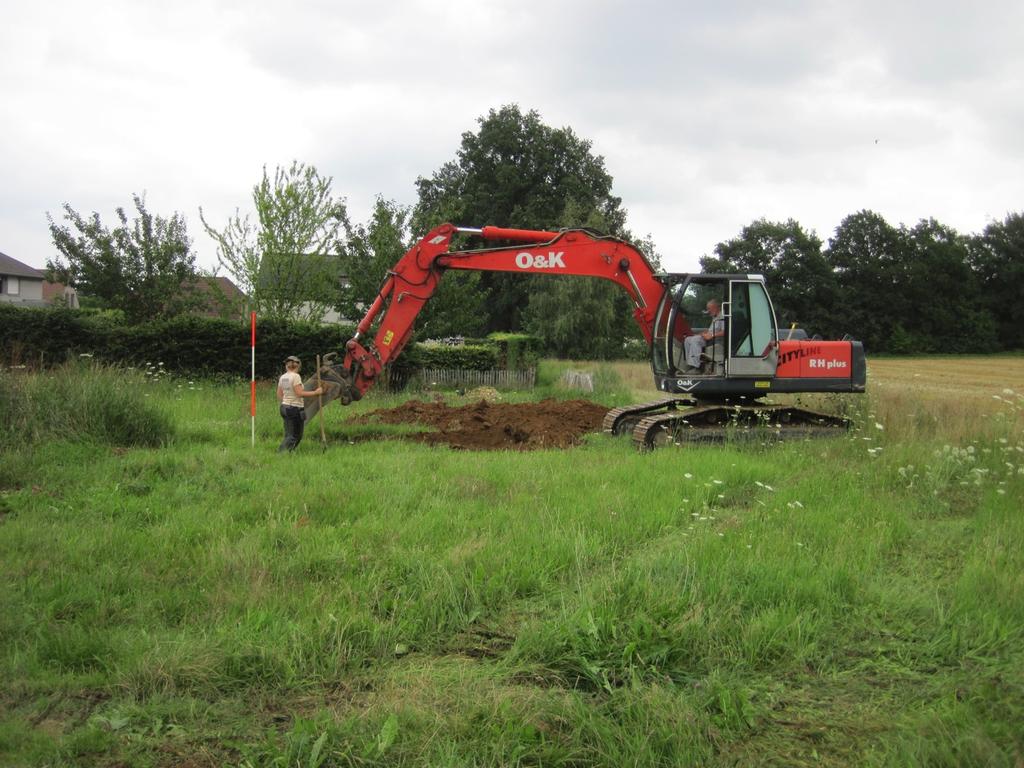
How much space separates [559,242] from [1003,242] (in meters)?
59.8

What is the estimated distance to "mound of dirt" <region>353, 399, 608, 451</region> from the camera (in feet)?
39.5

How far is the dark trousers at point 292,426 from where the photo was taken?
1041 centimetres

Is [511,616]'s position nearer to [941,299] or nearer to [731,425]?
[731,425]

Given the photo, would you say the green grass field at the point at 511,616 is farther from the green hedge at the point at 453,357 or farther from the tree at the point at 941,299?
the tree at the point at 941,299

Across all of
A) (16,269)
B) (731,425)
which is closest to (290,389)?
(731,425)

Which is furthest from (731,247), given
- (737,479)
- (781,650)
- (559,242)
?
(781,650)

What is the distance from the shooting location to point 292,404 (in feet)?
34.2

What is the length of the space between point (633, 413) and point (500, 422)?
103 inches

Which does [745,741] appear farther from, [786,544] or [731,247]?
[731,247]

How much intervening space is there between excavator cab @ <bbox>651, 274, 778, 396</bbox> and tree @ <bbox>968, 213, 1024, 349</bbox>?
2176 inches

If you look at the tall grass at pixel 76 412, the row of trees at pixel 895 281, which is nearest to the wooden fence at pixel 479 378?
the tall grass at pixel 76 412

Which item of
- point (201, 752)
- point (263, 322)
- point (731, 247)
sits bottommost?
point (201, 752)

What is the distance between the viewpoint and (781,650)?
14.2ft

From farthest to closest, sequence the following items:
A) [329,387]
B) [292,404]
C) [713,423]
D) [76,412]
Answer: [713,423] < [329,387] < [292,404] < [76,412]
